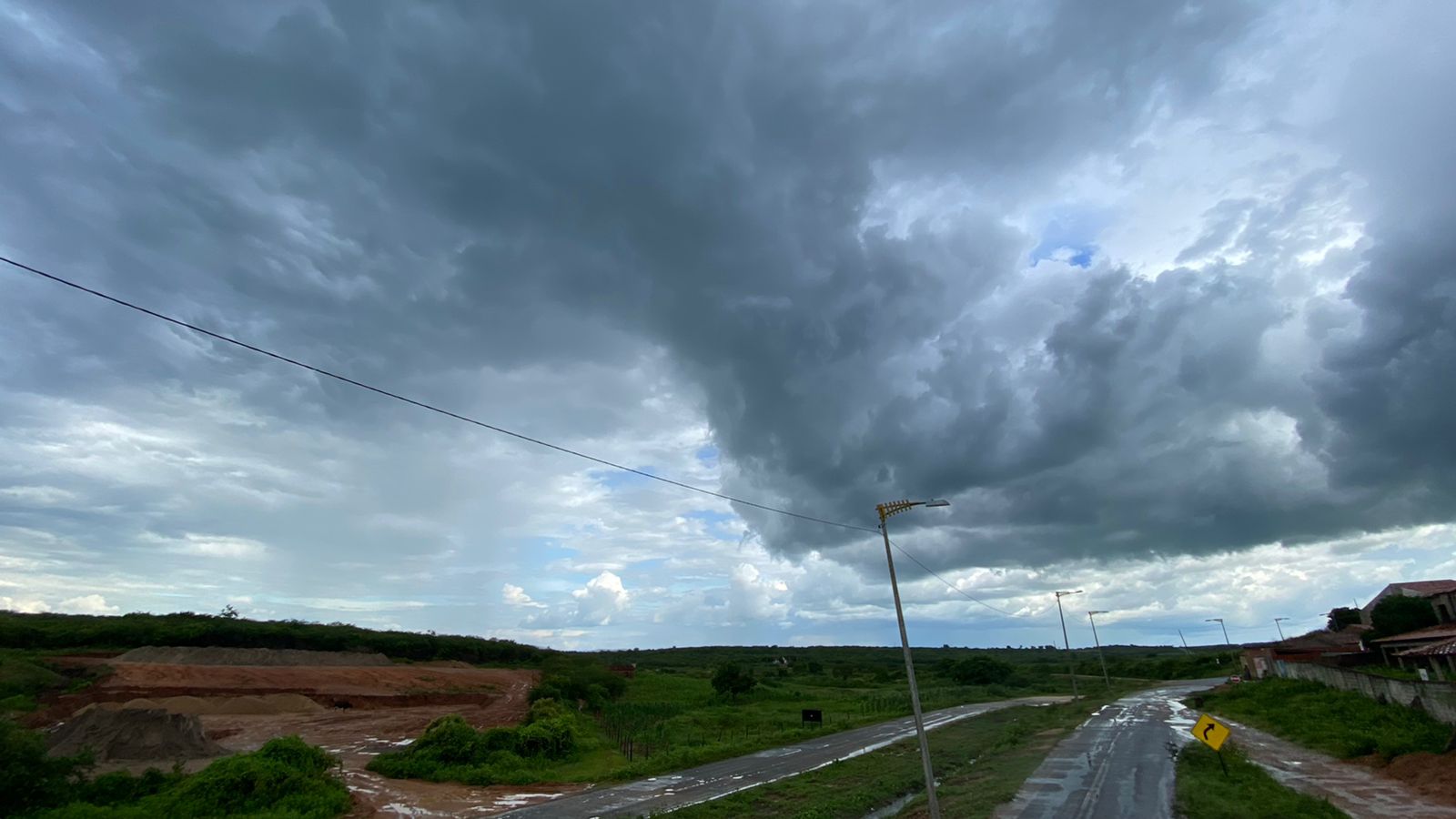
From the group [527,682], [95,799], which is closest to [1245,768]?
[95,799]

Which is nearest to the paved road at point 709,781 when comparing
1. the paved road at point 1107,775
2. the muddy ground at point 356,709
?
the muddy ground at point 356,709

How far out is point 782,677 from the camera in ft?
425

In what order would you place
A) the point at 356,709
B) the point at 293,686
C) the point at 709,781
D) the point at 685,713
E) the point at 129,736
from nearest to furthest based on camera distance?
the point at 709,781 → the point at 129,736 → the point at 685,713 → the point at 356,709 → the point at 293,686

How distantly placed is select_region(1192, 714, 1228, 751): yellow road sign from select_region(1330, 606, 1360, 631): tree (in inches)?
5391

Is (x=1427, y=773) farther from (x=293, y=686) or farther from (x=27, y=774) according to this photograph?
(x=293, y=686)

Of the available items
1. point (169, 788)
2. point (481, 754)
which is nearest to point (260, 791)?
point (169, 788)

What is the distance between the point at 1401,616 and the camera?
75.4 meters

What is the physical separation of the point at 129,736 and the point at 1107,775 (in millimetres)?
50971

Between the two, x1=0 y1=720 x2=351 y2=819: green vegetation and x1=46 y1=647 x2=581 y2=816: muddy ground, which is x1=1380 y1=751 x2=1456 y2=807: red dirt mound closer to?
x1=46 y1=647 x2=581 y2=816: muddy ground

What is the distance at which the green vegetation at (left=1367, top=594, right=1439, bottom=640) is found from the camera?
244 ft

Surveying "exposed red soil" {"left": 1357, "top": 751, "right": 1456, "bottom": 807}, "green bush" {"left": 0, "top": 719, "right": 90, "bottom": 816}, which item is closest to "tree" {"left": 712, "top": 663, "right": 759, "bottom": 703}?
"exposed red soil" {"left": 1357, "top": 751, "right": 1456, "bottom": 807}

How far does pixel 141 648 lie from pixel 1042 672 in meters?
162

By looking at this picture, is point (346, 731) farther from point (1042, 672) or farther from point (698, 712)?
point (1042, 672)

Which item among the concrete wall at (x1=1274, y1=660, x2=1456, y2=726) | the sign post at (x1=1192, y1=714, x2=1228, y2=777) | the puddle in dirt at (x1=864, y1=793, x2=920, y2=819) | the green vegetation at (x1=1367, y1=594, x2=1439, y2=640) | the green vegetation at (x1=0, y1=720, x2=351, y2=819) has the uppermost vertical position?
the green vegetation at (x1=1367, y1=594, x2=1439, y2=640)
